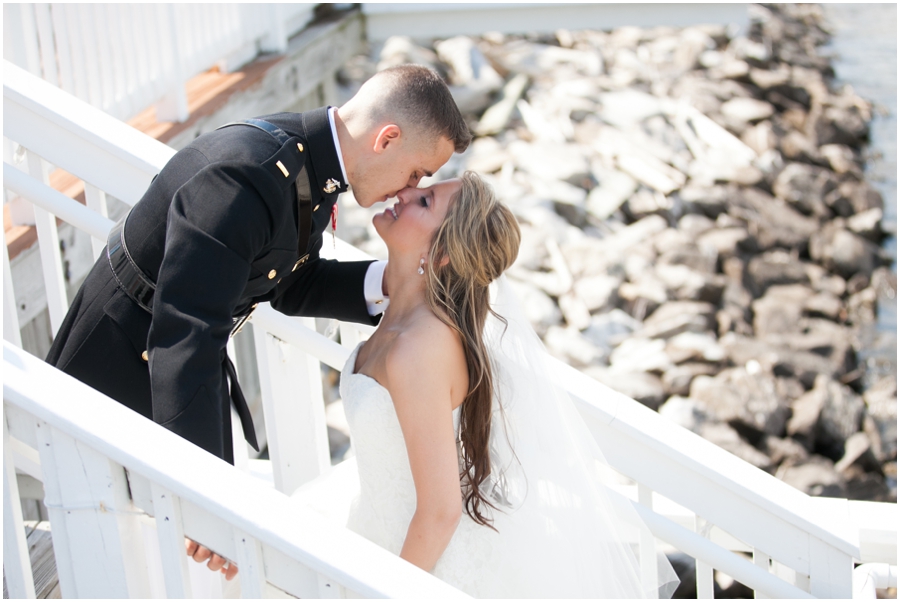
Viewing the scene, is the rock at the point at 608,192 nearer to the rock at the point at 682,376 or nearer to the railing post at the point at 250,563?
the rock at the point at 682,376

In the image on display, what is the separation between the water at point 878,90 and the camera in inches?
233

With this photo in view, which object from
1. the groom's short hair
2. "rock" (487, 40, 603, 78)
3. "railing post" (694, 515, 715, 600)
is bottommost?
"rock" (487, 40, 603, 78)

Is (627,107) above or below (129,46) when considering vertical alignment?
below

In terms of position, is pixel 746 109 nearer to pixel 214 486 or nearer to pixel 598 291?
pixel 598 291

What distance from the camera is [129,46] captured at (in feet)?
12.2

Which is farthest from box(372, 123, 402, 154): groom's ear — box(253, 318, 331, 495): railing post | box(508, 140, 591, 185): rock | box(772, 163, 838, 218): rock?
box(772, 163, 838, 218): rock

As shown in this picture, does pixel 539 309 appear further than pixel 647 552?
Yes

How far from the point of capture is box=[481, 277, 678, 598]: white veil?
6.82 feet

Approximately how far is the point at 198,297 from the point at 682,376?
3823 mm

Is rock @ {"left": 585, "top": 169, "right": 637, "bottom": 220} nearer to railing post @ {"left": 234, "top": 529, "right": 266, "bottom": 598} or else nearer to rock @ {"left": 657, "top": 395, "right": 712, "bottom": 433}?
rock @ {"left": 657, "top": 395, "right": 712, "bottom": 433}

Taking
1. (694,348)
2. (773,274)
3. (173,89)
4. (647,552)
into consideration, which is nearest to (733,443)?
(694,348)

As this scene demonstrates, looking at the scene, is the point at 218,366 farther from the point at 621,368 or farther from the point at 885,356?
the point at 885,356

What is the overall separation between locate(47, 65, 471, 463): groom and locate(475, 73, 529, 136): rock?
18.8 ft

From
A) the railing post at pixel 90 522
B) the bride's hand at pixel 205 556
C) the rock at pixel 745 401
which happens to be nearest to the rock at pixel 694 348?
the rock at pixel 745 401
